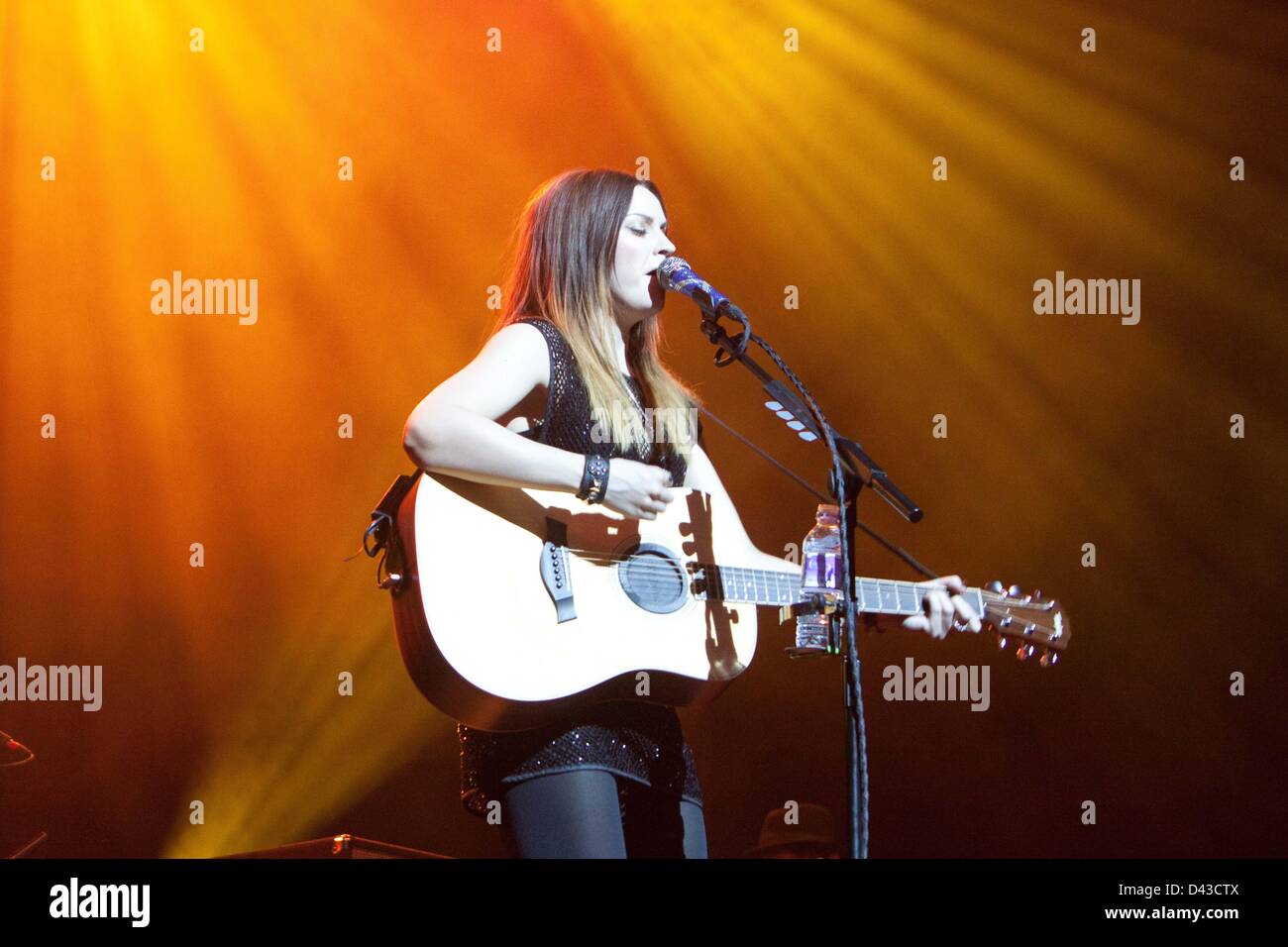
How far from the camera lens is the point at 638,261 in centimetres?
282

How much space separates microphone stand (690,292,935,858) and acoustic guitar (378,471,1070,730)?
26 centimetres

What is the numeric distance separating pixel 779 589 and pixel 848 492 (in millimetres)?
633

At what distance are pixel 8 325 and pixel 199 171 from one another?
3.25ft

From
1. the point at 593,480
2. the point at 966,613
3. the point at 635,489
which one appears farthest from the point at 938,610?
the point at 593,480

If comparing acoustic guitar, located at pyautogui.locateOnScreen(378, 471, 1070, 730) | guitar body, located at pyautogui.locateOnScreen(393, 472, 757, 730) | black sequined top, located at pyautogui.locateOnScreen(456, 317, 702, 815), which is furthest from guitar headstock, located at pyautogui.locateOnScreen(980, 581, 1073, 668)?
black sequined top, located at pyautogui.locateOnScreen(456, 317, 702, 815)

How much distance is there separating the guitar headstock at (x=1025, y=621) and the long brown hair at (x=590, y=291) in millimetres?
937

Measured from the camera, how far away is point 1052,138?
503 cm

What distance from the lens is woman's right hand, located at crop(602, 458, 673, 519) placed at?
2.61 meters

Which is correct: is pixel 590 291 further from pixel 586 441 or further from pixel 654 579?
pixel 654 579

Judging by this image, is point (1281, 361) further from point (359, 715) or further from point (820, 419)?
point (359, 715)
